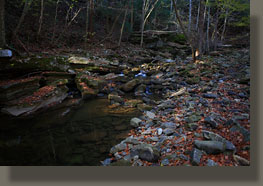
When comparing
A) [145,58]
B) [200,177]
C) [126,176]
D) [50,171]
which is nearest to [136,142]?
[126,176]

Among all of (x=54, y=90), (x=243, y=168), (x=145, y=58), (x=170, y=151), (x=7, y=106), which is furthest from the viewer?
(x=145, y=58)

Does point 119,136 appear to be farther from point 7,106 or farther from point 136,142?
point 7,106

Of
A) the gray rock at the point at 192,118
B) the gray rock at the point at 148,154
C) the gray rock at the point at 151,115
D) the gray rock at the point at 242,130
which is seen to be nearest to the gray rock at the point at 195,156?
the gray rock at the point at 148,154

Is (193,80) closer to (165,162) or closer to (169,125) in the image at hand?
(169,125)

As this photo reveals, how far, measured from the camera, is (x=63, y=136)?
424 cm

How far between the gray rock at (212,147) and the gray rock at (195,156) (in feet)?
0.34

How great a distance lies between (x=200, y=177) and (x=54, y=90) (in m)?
6.03

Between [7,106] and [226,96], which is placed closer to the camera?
[226,96]

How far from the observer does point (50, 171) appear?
108 inches

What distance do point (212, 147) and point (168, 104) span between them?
10.2ft

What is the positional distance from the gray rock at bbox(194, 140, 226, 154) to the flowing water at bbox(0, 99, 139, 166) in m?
2.00

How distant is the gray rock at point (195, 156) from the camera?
100 inches

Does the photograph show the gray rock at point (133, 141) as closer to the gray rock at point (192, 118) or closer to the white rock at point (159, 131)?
the white rock at point (159, 131)

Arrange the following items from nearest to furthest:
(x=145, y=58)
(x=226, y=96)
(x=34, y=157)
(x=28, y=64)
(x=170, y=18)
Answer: (x=34, y=157)
(x=226, y=96)
(x=28, y=64)
(x=145, y=58)
(x=170, y=18)
